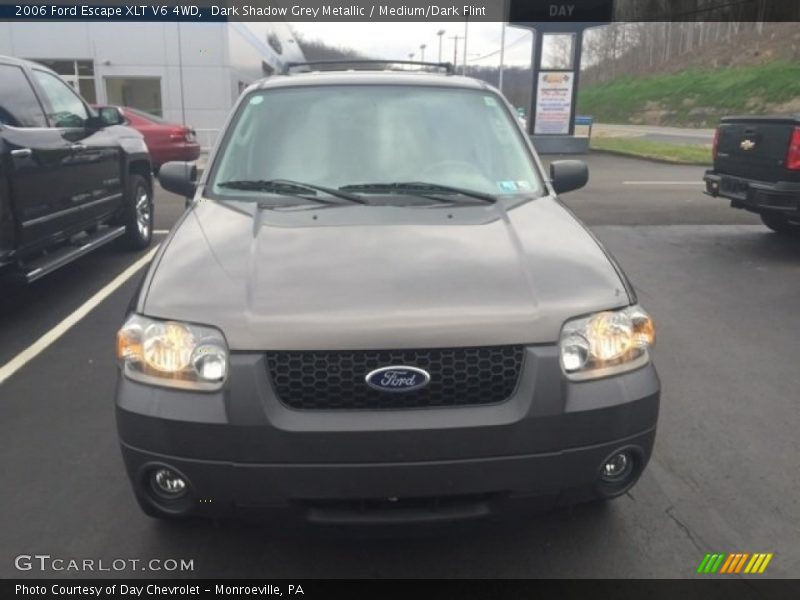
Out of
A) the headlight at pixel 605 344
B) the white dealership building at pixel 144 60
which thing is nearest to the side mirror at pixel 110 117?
the headlight at pixel 605 344

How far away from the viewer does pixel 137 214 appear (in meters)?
7.86

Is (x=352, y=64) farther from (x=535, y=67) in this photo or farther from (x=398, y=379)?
(x=535, y=67)

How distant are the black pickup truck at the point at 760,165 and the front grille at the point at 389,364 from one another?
241 inches

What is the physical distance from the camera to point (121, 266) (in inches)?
287

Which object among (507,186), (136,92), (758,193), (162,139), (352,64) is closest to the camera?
(507,186)

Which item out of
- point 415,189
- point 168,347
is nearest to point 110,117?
point 415,189

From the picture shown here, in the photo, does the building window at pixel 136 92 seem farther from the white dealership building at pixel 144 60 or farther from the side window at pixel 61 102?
the side window at pixel 61 102

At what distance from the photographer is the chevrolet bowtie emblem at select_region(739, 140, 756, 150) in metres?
7.69

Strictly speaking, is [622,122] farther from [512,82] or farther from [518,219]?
[518,219]

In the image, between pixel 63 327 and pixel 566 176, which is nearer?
pixel 566 176

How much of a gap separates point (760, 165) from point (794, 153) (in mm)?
487

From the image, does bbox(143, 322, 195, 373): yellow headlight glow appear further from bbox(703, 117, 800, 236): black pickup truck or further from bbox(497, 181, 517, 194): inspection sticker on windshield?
bbox(703, 117, 800, 236): black pickup truck

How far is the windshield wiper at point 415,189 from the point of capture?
335 cm

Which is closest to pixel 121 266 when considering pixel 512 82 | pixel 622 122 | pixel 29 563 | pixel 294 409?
pixel 29 563
